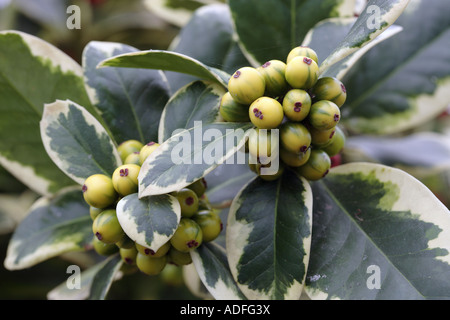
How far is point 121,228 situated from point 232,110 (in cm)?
23

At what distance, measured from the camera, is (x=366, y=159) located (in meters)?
1.11

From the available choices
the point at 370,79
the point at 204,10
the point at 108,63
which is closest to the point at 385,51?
the point at 370,79

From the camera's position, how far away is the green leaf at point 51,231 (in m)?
0.82

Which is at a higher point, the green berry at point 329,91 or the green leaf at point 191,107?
the green berry at point 329,91

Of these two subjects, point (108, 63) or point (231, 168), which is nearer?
point (108, 63)

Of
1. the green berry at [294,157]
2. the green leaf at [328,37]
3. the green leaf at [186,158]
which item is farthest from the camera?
the green leaf at [328,37]

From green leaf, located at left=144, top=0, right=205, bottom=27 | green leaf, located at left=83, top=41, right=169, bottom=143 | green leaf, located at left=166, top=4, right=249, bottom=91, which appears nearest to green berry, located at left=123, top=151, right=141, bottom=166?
green leaf, located at left=83, top=41, right=169, bottom=143

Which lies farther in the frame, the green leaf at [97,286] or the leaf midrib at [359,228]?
the green leaf at [97,286]

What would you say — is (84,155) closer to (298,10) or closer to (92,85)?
(92,85)

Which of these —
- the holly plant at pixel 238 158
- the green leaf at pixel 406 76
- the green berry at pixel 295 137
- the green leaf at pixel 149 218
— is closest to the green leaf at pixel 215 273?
the holly plant at pixel 238 158

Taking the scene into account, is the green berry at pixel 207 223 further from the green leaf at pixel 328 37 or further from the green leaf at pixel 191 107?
the green leaf at pixel 328 37

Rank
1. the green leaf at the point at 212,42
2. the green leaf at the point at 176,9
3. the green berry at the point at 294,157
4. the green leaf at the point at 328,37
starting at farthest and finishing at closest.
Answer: the green leaf at the point at 176,9, the green leaf at the point at 212,42, the green leaf at the point at 328,37, the green berry at the point at 294,157

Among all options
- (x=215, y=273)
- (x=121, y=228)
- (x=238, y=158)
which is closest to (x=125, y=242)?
(x=121, y=228)
